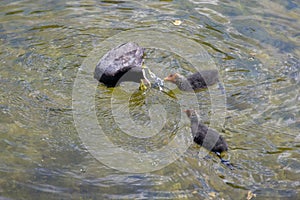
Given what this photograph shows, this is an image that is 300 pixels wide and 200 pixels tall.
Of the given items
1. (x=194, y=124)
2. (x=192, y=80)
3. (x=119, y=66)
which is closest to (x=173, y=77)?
(x=192, y=80)

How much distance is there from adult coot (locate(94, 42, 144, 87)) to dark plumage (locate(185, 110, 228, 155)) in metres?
1.33

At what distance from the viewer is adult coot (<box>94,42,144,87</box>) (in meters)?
7.34

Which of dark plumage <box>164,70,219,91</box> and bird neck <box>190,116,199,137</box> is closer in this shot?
bird neck <box>190,116,199,137</box>

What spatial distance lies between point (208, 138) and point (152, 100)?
117 cm

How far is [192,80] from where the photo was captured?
7281 millimetres

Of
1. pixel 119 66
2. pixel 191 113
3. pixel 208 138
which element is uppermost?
pixel 119 66

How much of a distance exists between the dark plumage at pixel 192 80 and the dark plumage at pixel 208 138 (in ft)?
2.66

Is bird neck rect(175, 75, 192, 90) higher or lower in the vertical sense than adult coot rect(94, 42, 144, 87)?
lower

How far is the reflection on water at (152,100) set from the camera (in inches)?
232

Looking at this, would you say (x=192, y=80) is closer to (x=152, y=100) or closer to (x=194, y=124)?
(x=152, y=100)

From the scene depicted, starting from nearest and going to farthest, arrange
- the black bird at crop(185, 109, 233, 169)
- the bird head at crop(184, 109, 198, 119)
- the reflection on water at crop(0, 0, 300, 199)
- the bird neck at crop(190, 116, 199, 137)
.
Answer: the reflection on water at crop(0, 0, 300, 199), the black bird at crop(185, 109, 233, 169), the bird neck at crop(190, 116, 199, 137), the bird head at crop(184, 109, 198, 119)

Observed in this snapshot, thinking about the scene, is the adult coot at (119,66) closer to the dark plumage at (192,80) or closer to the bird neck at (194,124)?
the dark plumage at (192,80)

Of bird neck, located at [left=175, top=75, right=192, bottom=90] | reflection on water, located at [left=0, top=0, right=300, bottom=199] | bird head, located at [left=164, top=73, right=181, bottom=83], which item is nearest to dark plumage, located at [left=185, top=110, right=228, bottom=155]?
reflection on water, located at [left=0, top=0, right=300, bottom=199]

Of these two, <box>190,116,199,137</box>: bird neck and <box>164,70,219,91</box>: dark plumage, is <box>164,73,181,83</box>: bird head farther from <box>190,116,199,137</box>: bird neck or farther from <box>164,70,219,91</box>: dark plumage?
<box>190,116,199,137</box>: bird neck
